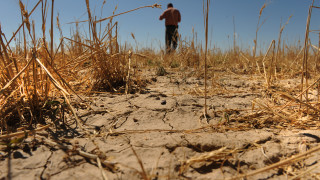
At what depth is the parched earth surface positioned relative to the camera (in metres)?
0.74

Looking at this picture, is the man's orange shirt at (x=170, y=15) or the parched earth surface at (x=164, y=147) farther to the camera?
the man's orange shirt at (x=170, y=15)

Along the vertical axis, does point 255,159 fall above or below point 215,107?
below

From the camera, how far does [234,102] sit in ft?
5.08

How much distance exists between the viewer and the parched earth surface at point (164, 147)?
29.2 inches

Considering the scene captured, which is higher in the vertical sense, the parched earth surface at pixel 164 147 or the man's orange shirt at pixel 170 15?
the man's orange shirt at pixel 170 15

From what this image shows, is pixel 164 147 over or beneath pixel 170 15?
beneath

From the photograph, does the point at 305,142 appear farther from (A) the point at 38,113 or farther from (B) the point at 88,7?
(B) the point at 88,7

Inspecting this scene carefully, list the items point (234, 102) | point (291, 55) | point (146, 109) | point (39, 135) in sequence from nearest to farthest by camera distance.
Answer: point (39, 135), point (146, 109), point (234, 102), point (291, 55)

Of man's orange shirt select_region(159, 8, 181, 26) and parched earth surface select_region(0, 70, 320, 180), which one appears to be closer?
parched earth surface select_region(0, 70, 320, 180)

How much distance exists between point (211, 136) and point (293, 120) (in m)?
0.50

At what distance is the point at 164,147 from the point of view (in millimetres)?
905

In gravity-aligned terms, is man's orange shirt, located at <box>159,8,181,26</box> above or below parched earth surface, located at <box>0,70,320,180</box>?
above

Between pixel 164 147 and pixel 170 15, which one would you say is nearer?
pixel 164 147

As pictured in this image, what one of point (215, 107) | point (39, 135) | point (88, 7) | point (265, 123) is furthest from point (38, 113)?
point (265, 123)
